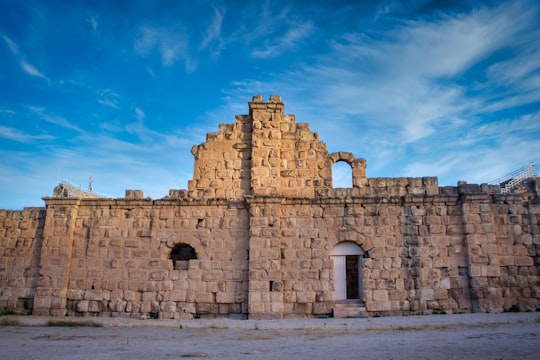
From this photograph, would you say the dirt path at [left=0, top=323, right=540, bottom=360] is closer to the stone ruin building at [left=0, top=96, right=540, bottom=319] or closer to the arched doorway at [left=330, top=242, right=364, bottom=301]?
the stone ruin building at [left=0, top=96, right=540, bottom=319]

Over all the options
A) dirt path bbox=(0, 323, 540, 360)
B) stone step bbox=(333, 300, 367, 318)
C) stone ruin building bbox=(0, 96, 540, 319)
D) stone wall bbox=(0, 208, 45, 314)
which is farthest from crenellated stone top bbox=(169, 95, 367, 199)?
stone wall bbox=(0, 208, 45, 314)

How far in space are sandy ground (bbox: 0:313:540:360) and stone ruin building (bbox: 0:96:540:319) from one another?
2.58 ft

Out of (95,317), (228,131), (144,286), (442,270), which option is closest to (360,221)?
(442,270)

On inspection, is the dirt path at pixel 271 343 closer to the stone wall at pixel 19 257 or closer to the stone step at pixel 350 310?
the stone step at pixel 350 310

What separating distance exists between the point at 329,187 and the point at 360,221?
1.42m

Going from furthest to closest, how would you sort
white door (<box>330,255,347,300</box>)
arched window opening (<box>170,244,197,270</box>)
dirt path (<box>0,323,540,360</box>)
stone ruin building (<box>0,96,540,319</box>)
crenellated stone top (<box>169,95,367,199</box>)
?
arched window opening (<box>170,244,197,270</box>), crenellated stone top (<box>169,95,367,199</box>), white door (<box>330,255,347,300</box>), stone ruin building (<box>0,96,540,319</box>), dirt path (<box>0,323,540,360</box>)

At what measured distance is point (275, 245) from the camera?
11.9m

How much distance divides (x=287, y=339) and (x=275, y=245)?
11.9 ft

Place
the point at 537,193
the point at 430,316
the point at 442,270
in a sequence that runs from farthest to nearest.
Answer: the point at 537,193
the point at 442,270
the point at 430,316

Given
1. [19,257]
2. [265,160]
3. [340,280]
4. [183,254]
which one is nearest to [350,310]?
[340,280]

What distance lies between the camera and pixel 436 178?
498 inches

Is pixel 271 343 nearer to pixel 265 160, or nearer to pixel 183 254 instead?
pixel 183 254

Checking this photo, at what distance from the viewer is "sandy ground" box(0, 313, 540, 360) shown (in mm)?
7003

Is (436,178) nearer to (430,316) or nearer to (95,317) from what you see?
(430,316)
